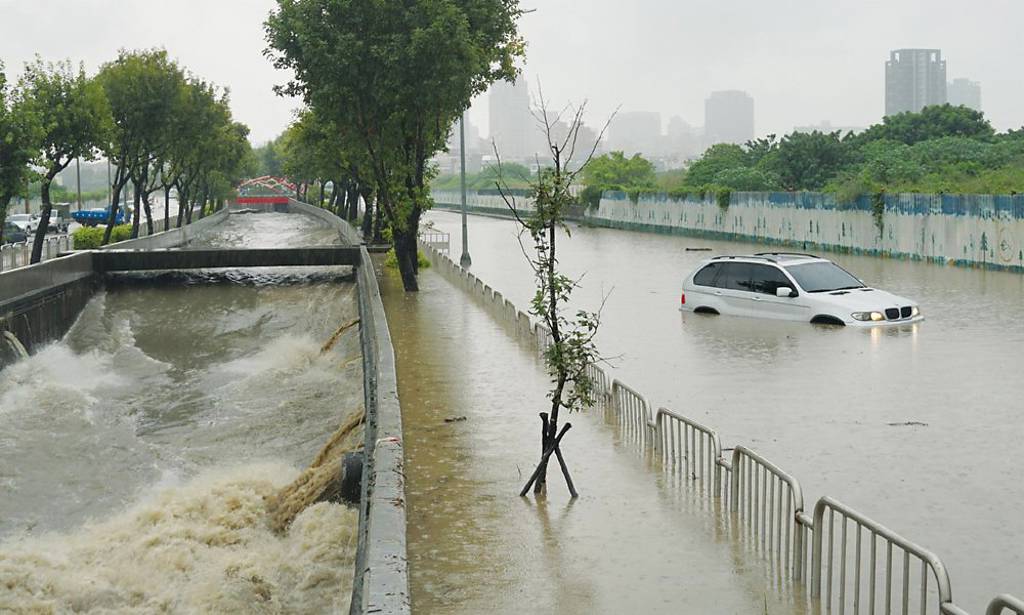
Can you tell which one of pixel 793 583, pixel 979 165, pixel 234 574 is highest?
pixel 979 165

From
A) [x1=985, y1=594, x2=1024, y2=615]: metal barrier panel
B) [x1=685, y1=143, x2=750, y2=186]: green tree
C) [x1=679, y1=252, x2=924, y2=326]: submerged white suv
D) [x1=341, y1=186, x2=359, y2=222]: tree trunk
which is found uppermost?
[x1=685, y1=143, x2=750, y2=186]: green tree

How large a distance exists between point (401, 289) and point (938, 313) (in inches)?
586

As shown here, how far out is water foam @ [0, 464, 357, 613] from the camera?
11.4m

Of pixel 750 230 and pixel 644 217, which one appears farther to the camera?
pixel 644 217

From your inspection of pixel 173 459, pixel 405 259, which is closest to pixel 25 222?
pixel 405 259

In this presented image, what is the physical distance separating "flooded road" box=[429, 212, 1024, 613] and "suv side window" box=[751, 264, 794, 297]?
27.2 inches

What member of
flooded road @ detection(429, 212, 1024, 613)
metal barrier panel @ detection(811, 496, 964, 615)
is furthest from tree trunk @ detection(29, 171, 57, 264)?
metal barrier panel @ detection(811, 496, 964, 615)

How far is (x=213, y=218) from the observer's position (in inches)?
3346

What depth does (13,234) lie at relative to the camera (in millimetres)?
65312

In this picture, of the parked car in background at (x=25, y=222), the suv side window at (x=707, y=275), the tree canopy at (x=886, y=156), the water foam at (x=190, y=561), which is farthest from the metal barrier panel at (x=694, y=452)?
the parked car in background at (x=25, y=222)

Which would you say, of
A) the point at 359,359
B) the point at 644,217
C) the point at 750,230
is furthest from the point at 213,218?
the point at 359,359

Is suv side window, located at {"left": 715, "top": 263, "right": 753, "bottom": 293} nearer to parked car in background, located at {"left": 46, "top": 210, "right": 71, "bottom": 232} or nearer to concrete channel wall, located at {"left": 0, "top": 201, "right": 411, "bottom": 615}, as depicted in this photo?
concrete channel wall, located at {"left": 0, "top": 201, "right": 411, "bottom": 615}

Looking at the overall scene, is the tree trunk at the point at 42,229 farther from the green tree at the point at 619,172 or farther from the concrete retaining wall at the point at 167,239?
the green tree at the point at 619,172

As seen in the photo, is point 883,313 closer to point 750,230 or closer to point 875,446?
point 875,446
